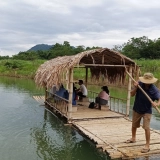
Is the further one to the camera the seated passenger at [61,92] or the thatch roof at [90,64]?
the seated passenger at [61,92]

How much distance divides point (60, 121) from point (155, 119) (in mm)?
4276

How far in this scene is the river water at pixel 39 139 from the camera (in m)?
6.67

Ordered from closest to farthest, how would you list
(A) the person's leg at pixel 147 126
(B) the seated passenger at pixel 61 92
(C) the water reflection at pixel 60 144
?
(A) the person's leg at pixel 147 126
(C) the water reflection at pixel 60 144
(B) the seated passenger at pixel 61 92

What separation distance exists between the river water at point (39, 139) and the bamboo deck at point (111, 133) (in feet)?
1.30

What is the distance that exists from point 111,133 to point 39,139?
231 centimetres

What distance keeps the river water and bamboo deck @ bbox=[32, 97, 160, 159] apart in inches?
15.6

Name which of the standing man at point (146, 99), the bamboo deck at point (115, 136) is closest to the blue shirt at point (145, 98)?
the standing man at point (146, 99)

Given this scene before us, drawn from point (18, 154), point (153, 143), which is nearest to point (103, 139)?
point (153, 143)

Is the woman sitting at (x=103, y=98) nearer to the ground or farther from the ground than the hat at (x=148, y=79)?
nearer to the ground

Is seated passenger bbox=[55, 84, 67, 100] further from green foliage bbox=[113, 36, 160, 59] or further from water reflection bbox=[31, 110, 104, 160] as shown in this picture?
green foliage bbox=[113, 36, 160, 59]

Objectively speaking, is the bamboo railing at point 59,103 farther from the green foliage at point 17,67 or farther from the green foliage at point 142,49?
the green foliage at point 142,49

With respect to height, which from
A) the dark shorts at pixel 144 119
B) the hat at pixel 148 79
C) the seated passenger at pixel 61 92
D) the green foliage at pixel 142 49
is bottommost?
the dark shorts at pixel 144 119

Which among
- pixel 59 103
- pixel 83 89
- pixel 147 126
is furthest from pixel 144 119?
pixel 83 89

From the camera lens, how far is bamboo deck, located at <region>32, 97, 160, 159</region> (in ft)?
19.6
